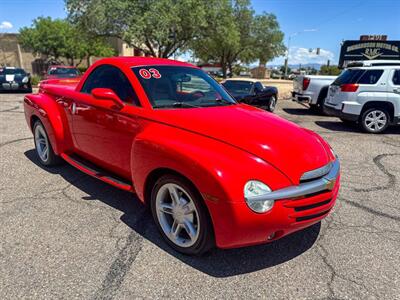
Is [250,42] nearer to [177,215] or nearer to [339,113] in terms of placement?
[339,113]

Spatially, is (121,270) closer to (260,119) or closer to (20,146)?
(260,119)

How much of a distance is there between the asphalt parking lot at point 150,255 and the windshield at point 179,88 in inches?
51.7

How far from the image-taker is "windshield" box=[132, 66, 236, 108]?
10.6ft

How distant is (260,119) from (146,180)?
130cm

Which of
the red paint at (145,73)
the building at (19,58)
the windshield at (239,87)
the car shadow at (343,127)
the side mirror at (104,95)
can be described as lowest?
the car shadow at (343,127)

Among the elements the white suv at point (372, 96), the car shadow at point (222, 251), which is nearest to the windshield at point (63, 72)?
the white suv at point (372, 96)

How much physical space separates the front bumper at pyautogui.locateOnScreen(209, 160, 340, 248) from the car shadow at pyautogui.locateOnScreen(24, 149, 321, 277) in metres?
0.35

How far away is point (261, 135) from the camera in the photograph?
8.92 ft

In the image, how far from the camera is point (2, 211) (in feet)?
11.3

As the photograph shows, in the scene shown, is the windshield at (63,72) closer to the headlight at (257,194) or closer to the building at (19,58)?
the headlight at (257,194)

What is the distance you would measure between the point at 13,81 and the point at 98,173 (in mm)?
15096

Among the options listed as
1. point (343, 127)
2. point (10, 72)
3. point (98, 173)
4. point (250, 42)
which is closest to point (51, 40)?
point (10, 72)

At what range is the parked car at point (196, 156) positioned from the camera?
2.28 meters

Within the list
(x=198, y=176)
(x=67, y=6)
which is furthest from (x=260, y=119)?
(x=67, y=6)
